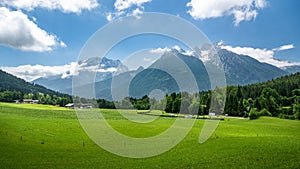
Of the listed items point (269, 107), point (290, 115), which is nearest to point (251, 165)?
point (290, 115)

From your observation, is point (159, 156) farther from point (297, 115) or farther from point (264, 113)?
point (264, 113)

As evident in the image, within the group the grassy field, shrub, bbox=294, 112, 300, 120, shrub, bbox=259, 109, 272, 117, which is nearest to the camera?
the grassy field

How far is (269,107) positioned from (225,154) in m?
75.7

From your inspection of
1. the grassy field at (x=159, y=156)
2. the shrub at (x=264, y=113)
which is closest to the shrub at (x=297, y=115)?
the shrub at (x=264, y=113)

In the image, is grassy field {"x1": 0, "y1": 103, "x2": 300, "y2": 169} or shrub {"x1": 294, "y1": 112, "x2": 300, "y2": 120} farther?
shrub {"x1": 294, "y1": 112, "x2": 300, "y2": 120}

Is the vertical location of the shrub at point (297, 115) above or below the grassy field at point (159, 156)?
above

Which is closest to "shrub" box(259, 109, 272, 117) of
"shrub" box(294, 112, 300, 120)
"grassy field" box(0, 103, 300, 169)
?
"shrub" box(294, 112, 300, 120)

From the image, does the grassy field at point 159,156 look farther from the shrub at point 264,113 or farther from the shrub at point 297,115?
the shrub at point 264,113

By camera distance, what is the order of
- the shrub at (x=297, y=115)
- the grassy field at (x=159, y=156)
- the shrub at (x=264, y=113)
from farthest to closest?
1. the shrub at (x=264, y=113)
2. the shrub at (x=297, y=115)
3. the grassy field at (x=159, y=156)

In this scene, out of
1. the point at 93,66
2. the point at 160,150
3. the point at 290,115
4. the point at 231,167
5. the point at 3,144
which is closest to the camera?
the point at 93,66

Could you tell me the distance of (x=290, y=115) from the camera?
86.4 metres

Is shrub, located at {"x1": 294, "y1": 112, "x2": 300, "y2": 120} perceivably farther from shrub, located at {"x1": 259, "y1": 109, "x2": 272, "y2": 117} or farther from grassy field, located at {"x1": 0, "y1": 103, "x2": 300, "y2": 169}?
grassy field, located at {"x1": 0, "y1": 103, "x2": 300, "y2": 169}

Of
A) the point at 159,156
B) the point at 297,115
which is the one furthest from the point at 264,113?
the point at 159,156

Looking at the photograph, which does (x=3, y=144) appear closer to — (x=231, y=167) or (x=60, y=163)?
(x=60, y=163)
